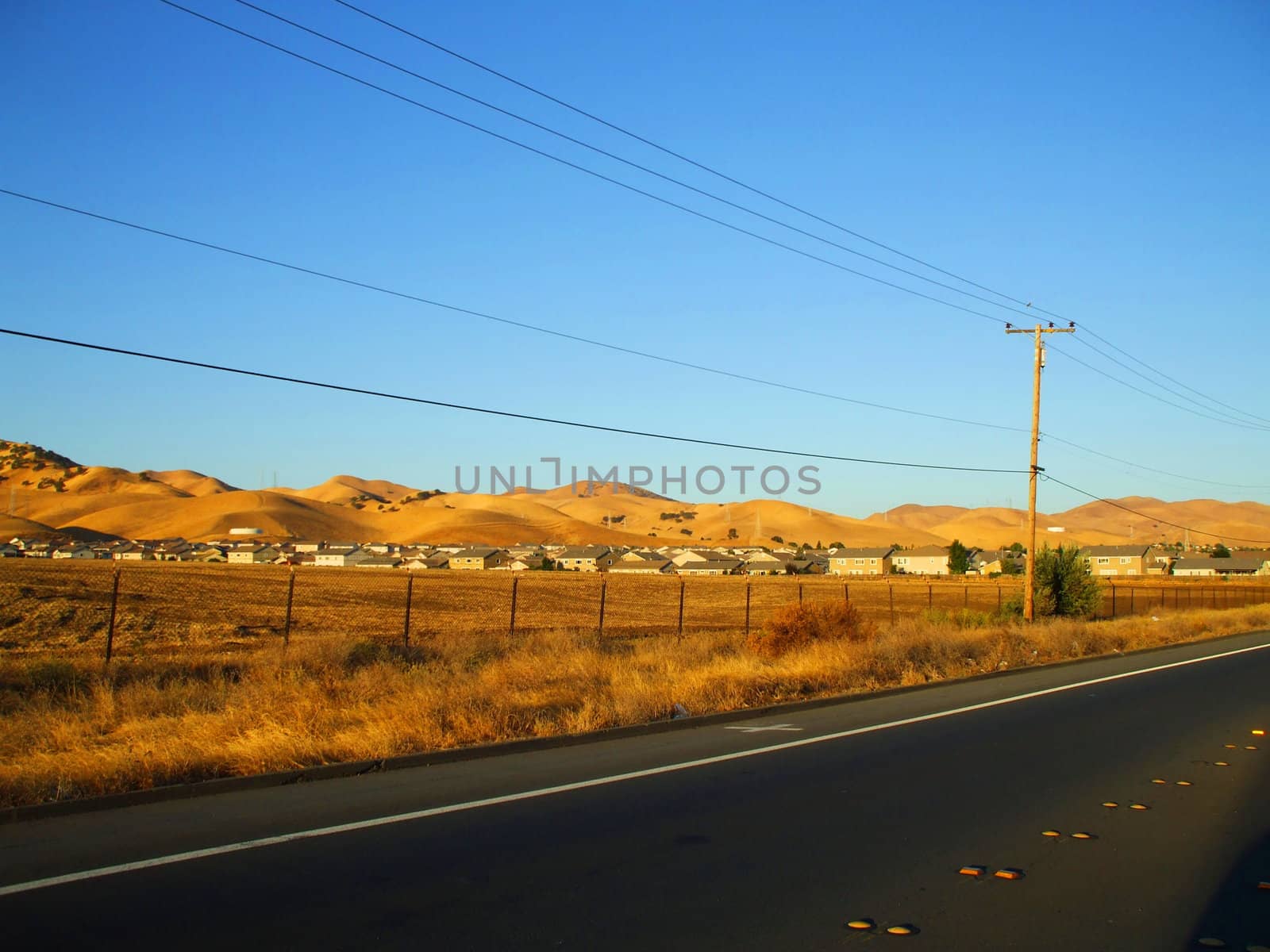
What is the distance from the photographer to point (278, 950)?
18.0 ft

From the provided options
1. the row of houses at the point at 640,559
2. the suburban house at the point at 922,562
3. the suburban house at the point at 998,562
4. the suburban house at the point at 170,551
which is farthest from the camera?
the suburban house at the point at 922,562

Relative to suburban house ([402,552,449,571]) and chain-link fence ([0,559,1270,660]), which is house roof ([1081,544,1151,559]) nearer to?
chain-link fence ([0,559,1270,660])

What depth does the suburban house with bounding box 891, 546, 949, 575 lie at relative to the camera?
132125mm

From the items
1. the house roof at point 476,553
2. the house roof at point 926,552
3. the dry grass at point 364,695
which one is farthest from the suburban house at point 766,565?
the dry grass at point 364,695

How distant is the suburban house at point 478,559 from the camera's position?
104294 mm

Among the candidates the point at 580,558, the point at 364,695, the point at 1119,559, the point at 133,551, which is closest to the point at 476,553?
the point at 580,558

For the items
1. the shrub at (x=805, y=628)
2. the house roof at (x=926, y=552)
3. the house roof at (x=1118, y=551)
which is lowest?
the shrub at (x=805, y=628)

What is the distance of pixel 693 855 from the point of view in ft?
24.6

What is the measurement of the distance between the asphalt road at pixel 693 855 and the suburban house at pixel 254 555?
259 feet

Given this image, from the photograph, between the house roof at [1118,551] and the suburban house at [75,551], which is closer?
the suburban house at [75,551]

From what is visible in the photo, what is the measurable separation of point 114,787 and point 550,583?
5781 cm

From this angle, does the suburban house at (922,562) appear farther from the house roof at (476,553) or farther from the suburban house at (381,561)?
the suburban house at (381,561)

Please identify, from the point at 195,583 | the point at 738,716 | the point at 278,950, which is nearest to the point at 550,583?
the point at 195,583

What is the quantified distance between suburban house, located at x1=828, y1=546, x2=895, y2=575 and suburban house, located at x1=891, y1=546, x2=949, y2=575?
149 centimetres
